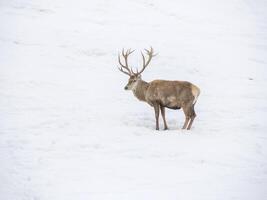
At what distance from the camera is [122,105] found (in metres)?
18.0

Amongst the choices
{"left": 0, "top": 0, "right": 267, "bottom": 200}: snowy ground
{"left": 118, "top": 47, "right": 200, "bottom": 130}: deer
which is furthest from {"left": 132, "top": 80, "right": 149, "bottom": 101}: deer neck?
{"left": 0, "top": 0, "right": 267, "bottom": 200}: snowy ground

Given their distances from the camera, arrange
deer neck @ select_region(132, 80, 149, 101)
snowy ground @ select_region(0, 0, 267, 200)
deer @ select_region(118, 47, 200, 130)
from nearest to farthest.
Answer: snowy ground @ select_region(0, 0, 267, 200), deer @ select_region(118, 47, 200, 130), deer neck @ select_region(132, 80, 149, 101)

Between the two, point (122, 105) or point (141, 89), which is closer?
point (141, 89)

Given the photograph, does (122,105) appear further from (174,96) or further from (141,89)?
(174,96)

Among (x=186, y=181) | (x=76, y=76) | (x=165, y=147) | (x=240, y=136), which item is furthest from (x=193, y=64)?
(x=186, y=181)

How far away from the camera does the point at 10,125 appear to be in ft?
46.8

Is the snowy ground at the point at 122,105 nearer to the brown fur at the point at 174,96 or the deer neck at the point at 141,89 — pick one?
the brown fur at the point at 174,96

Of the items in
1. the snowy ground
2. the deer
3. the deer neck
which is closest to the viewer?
the snowy ground

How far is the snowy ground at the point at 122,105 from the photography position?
425 inches

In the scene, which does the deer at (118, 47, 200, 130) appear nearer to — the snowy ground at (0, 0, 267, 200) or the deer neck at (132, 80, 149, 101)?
the deer neck at (132, 80, 149, 101)

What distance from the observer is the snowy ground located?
10.8 m

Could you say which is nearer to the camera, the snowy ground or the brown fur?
the snowy ground

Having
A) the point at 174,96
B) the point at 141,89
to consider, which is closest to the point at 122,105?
A: the point at 141,89

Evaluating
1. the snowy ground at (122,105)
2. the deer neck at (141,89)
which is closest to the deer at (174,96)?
the deer neck at (141,89)
